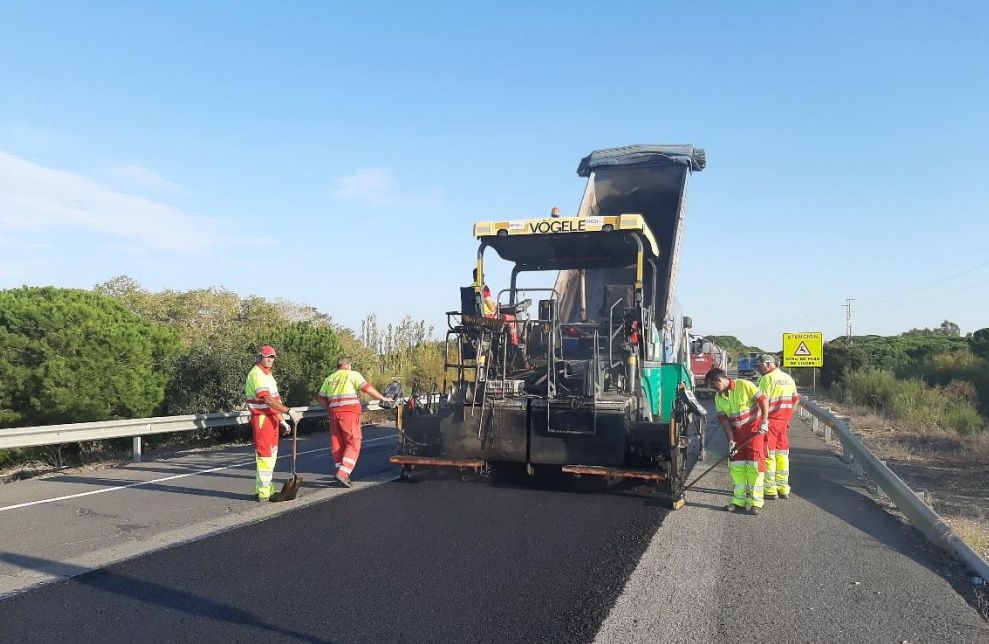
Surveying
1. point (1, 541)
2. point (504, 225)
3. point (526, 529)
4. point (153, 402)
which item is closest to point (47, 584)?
point (1, 541)

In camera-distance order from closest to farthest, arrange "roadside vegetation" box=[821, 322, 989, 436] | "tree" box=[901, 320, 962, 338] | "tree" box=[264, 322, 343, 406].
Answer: "roadside vegetation" box=[821, 322, 989, 436], "tree" box=[264, 322, 343, 406], "tree" box=[901, 320, 962, 338]

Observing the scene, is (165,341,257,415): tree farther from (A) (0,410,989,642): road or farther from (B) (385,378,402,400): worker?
(A) (0,410,989,642): road

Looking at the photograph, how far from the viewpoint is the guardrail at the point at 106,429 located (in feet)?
29.2

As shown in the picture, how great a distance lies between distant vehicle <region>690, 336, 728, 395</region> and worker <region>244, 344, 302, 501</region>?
22.1ft

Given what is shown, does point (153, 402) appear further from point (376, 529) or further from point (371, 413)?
point (376, 529)

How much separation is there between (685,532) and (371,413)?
1340 centimetres

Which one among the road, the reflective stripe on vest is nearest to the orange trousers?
the reflective stripe on vest

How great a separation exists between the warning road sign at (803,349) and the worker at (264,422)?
1413 centimetres

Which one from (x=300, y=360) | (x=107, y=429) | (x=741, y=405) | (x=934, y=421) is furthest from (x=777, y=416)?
(x=300, y=360)

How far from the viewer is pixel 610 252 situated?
9633 mm

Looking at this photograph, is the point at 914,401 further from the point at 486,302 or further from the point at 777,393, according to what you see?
the point at 486,302

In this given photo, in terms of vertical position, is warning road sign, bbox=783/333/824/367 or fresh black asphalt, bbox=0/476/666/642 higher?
warning road sign, bbox=783/333/824/367

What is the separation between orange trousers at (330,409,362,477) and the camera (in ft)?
27.0

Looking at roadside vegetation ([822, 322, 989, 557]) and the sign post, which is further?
the sign post
